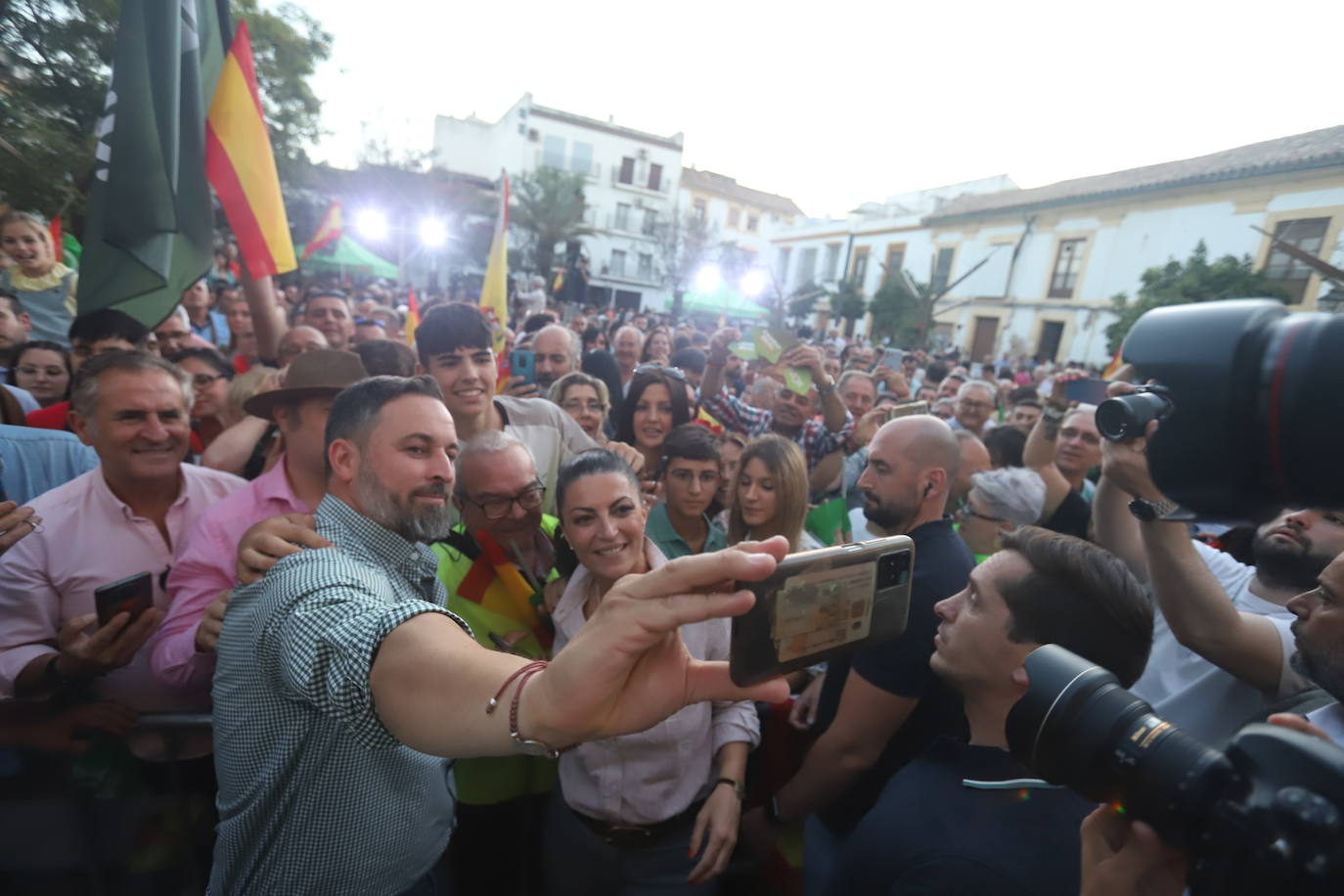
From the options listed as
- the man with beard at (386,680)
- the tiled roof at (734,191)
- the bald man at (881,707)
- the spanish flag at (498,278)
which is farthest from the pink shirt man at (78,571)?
the tiled roof at (734,191)

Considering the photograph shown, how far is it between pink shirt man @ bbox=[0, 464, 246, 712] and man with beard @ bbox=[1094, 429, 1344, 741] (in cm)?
333

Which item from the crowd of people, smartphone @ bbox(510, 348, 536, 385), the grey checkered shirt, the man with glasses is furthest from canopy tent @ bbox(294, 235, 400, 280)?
the grey checkered shirt

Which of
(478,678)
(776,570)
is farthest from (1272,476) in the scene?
(478,678)

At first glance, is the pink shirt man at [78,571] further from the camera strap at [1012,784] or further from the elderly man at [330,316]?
the elderly man at [330,316]

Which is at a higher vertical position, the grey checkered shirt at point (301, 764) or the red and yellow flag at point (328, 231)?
the red and yellow flag at point (328, 231)

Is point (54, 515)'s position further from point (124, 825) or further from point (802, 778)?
point (802, 778)

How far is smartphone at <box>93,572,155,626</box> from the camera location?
1.87m

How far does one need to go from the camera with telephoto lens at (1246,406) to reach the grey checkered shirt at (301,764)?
1.38 metres

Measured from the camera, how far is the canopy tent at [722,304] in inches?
1003

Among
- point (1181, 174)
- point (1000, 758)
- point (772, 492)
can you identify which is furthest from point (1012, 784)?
point (1181, 174)

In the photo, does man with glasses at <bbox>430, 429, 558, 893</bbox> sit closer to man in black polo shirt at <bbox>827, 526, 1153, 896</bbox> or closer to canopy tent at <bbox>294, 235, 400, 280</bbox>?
man in black polo shirt at <bbox>827, 526, 1153, 896</bbox>

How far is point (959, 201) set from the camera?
99.5 ft

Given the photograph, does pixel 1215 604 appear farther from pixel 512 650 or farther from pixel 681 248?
pixel 681 248

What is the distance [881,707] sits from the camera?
6.28 ft
